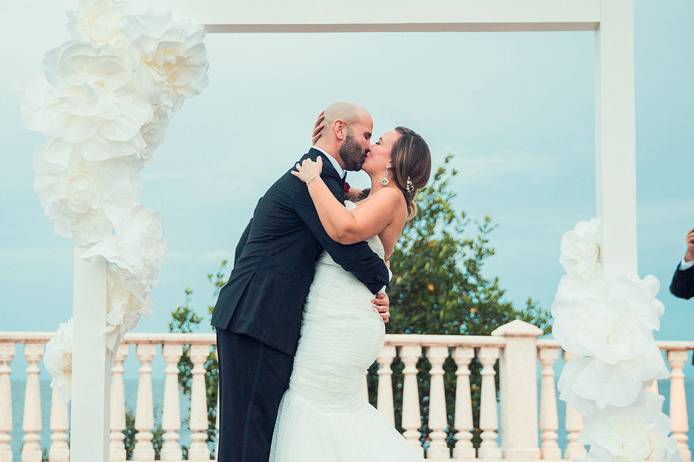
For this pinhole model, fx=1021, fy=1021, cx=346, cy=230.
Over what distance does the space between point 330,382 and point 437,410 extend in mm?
2522

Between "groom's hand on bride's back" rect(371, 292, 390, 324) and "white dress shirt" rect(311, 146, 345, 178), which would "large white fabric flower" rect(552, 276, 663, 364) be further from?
"white dress shirt" rect(311, 146, 345, 178)

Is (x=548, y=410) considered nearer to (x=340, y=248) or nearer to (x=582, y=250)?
(x=582, y=250)

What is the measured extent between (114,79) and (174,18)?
1.12ft

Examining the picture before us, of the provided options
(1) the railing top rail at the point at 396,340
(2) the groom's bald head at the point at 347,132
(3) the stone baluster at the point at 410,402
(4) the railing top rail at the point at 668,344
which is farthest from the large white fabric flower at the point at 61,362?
(4) the railing top rail at the point at 668,344

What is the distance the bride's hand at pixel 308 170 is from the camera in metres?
3.31

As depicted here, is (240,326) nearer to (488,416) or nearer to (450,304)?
(488,416)

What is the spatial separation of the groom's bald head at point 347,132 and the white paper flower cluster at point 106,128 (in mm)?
566

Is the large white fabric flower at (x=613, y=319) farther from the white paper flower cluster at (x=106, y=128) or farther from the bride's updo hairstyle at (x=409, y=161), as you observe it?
the white paper flower cluster at (x=106, y=128)

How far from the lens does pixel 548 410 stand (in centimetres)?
592

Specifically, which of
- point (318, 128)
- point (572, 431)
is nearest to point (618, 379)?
point (318, 128)

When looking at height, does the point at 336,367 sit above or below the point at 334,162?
below

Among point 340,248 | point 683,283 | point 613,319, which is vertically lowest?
point 613,319

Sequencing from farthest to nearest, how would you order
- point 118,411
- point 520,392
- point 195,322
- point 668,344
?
point 195,322 → point 668,344 → point 520,392 → point 118,411

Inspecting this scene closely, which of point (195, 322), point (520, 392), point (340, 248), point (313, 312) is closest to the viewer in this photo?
point (340, 248)
